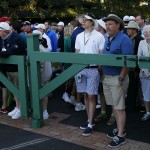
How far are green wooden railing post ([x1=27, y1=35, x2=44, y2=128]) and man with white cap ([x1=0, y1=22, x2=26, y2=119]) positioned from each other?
50cm

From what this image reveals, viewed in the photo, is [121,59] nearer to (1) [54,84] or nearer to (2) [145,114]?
(1) [54,84]

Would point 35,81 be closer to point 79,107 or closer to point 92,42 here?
point 92,42

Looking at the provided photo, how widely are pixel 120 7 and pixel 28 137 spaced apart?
19.0 meters

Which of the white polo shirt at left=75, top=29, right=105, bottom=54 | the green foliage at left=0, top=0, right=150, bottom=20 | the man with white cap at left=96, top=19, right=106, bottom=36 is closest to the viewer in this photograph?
the white polo shirt at left=75, top=29, right=105, bottom=54

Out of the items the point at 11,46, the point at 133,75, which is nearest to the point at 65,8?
the point at 133,75

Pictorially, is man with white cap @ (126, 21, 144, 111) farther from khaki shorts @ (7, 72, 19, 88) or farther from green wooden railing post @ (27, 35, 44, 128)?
khaki shorts @ (7, 72, 19, 88)

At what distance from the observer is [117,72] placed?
459 cm

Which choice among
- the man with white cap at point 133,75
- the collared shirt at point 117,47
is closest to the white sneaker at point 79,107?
the man with white cap at point 133,75

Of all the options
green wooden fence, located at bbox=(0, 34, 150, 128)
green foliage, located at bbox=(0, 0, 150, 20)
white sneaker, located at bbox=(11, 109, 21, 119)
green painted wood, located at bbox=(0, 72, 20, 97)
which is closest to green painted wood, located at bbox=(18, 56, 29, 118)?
green wooden fence, located at bbox=(0, 34, 150, 128)

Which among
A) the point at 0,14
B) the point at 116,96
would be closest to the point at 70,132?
the point at 116,96

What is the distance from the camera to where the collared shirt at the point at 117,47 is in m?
4.46

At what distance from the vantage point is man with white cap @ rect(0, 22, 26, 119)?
5707 millimetres

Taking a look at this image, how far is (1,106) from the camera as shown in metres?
6.94

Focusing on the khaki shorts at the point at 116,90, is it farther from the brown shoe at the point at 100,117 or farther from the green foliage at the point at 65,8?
the green foliage at the point at 65,8
